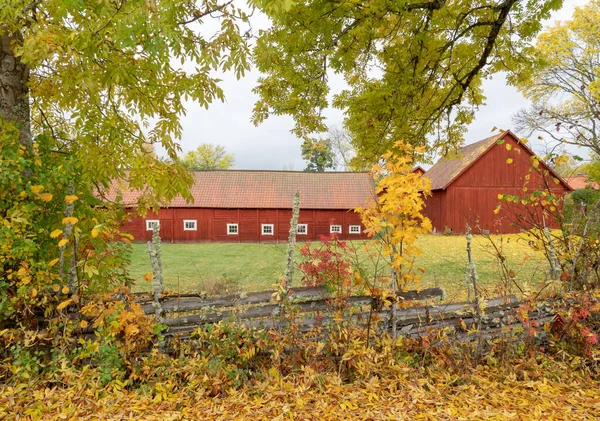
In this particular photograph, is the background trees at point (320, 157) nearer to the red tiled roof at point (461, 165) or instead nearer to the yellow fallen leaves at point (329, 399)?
the red tiled roof at point (461, 165)

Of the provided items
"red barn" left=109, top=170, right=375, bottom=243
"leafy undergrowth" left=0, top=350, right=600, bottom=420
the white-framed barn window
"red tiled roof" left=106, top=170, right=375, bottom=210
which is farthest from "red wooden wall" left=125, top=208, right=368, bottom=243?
"leafy undergrowth" left=0, top=350, right=600, bottom=420

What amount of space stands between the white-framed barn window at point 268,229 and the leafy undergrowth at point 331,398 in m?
18.7

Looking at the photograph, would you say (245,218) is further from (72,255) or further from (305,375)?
(305,375)

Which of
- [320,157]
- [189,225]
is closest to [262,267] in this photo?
[189,225]

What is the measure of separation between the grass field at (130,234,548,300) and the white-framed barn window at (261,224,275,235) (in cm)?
377

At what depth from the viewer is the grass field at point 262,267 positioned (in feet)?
30.3

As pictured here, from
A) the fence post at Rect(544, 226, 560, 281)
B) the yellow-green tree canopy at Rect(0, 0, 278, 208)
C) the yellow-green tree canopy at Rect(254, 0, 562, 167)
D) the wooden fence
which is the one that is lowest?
the wooden fence

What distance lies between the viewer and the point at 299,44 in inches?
259

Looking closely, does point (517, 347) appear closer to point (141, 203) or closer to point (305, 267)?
point (305, 267)

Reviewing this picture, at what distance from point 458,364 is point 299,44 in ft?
19.2

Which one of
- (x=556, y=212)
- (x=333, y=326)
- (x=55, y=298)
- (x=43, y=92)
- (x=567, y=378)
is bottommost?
(x=567, y=378)

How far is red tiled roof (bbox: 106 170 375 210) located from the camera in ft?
74.3

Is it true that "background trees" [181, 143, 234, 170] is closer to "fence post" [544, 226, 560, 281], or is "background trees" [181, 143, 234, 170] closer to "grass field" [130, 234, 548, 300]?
"grass field" [130, 234, 548, 300]

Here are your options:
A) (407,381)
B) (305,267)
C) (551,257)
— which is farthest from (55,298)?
(551,257)
